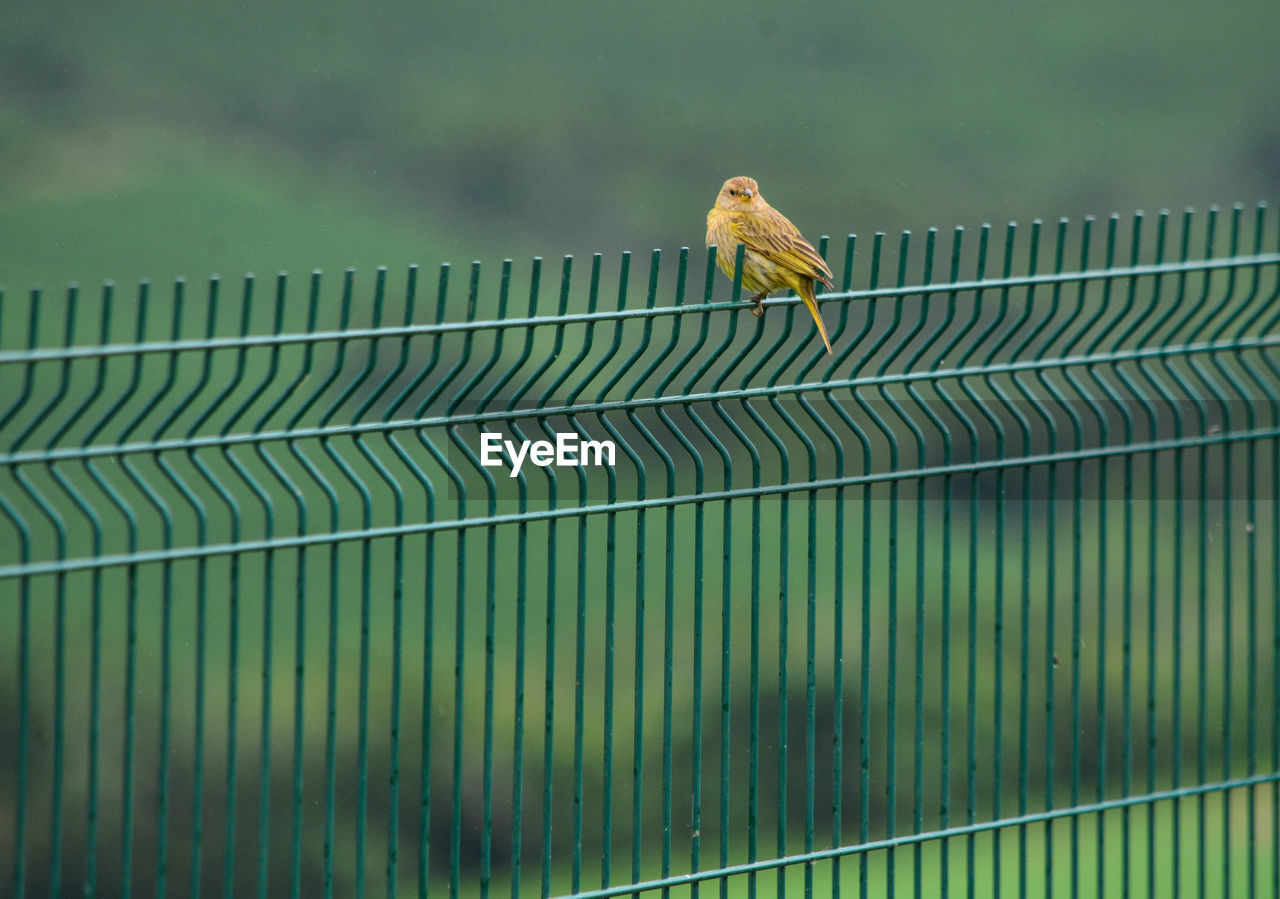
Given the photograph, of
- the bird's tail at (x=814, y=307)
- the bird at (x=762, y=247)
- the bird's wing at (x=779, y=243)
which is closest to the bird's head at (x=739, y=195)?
the bird at (x=762, y=247)

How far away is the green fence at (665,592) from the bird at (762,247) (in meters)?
0.33

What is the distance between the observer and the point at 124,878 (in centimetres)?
411

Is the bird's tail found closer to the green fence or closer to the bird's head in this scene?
the green fence

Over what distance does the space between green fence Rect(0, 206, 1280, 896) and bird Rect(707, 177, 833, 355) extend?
0.33 meters

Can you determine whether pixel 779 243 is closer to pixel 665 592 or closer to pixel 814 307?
pixel 814 307

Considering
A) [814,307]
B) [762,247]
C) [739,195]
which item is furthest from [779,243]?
[739,195]

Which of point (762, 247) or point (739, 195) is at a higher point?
point (739, 195)

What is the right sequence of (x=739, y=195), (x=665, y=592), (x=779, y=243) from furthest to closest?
(x=739, y=195) < (x=779, y=243) < (x=665, y=592)

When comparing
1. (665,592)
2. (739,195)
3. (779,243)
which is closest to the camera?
(665,592)

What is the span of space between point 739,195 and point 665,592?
9.97 feet

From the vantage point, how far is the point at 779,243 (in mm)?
6719

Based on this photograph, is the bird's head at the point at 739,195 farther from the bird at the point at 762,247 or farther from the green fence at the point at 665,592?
the green fence at the point at 665,592

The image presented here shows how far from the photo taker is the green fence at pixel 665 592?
4.39m

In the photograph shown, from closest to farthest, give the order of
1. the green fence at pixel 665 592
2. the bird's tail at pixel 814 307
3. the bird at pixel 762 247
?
the green fence at pixel 665 592, the bird's tail at pixel 814 307, the bird at pixel 762 247
